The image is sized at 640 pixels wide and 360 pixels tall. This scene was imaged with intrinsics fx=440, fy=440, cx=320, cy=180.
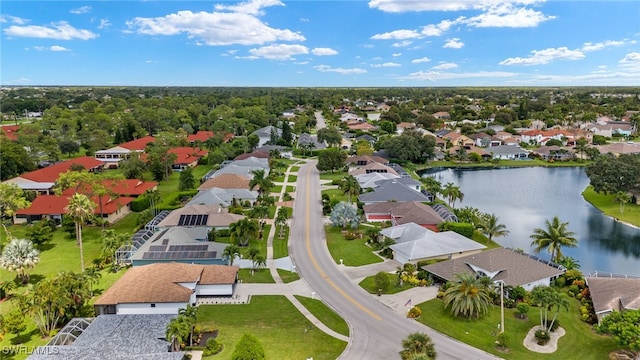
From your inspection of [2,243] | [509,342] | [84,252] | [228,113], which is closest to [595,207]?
[509,342]

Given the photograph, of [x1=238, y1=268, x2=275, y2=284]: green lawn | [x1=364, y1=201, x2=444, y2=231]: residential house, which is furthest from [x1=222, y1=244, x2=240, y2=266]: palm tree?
[x1=364, y1=201, x2=444, y2=231]: residential house

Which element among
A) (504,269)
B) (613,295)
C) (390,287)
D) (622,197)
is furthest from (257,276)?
(622,197)

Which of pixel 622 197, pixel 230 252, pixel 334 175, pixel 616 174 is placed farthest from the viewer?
pixel 334 175

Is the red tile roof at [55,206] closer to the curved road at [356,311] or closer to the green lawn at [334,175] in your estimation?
the curved road at [356,311]

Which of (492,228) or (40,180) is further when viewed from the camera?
(40,180)

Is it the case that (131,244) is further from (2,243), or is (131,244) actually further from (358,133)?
(358,133)

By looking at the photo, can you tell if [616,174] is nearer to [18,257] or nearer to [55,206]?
[18,257]

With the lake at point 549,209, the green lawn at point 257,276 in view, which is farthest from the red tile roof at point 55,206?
the lake at point 549,209

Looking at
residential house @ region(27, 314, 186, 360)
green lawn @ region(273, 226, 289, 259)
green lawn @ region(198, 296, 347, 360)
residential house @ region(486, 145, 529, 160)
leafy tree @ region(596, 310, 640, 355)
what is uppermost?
residential house @ region(486, 145, 529, 160)

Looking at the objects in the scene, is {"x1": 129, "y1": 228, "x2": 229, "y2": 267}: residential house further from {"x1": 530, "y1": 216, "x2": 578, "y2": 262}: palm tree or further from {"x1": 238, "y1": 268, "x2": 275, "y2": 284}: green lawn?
{"x1": 530, "y1": 216, "x2": 578, "y2": 262}: palm tree
